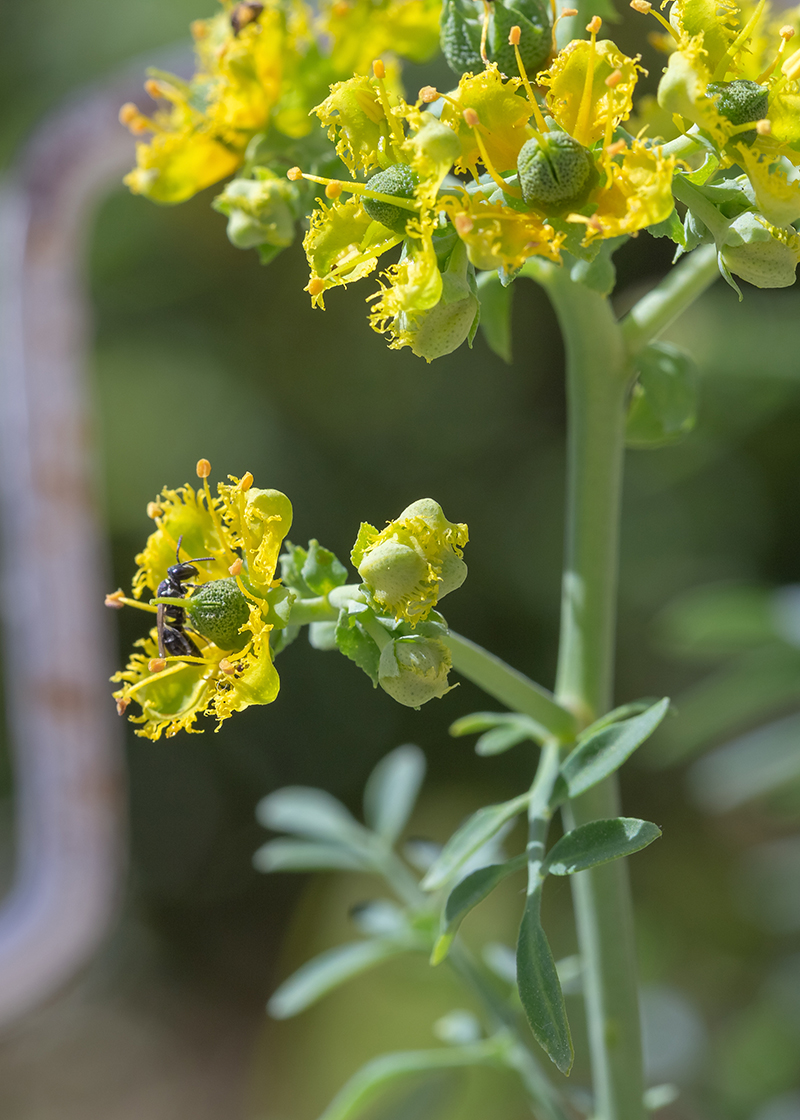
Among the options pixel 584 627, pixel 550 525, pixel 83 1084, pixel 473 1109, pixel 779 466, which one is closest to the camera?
pixel 584 627

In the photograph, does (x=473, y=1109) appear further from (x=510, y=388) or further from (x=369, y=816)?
(x=510, y=388)

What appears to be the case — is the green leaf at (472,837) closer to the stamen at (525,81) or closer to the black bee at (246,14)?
the stamen at (525,81)

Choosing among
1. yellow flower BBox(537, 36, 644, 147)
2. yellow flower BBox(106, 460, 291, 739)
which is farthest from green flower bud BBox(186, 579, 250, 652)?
yellow flower BBox(537, 36, 644, 147)

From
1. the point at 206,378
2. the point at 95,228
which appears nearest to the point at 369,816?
the point at 206,378

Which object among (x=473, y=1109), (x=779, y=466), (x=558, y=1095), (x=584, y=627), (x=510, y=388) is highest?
(x=584, y=627)

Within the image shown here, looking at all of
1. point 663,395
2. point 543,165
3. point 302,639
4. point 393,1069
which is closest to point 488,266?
point 543,165

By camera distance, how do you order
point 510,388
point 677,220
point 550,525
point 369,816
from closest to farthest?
point 677,220
point 369,816
point 550,525
point 510,388

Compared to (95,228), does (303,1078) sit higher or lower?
lower
